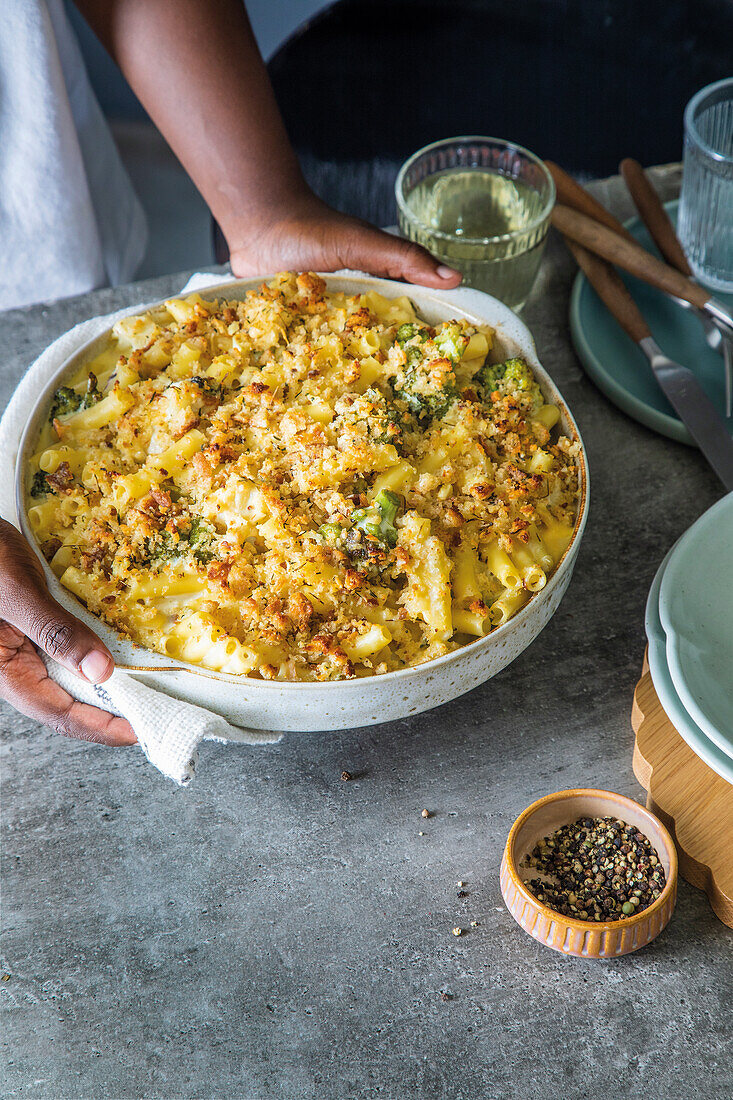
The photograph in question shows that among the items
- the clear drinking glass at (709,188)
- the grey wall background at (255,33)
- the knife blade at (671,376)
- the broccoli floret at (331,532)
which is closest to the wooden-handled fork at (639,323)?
the knife blade at (671,376)

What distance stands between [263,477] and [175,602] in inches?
6.7

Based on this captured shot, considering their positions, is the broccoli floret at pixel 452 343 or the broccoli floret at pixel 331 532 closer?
the broccoli floret at pixel 331 532

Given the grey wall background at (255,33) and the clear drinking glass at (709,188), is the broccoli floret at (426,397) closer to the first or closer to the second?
the clear drinking glass at (709,188)

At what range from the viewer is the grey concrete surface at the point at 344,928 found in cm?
94

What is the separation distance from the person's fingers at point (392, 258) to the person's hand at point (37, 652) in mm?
672

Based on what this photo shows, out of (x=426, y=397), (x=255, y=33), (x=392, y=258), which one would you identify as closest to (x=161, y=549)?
(x=426, y=397)

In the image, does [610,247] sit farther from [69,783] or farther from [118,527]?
[69,783]

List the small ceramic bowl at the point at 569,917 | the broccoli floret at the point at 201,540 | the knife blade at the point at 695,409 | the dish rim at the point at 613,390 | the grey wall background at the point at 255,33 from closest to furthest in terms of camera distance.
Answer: the small ceramic bowl at the point at 569,917, the broccoli floret at the point at 201,540, the knife blade at the point at 695,409, the dish rim at the point at 613,390, the grey wall background at the point at 255,33

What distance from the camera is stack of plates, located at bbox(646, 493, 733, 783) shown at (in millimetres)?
960

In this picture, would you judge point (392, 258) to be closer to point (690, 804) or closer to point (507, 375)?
point (507, 375)

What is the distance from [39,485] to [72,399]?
14cm

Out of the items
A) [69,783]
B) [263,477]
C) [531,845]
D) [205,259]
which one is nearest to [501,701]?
[531,845]

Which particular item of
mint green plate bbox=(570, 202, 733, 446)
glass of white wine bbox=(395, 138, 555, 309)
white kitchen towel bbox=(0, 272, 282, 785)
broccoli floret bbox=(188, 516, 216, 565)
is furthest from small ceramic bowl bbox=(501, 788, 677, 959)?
glass of white wine bbox=(395, 138, 555, 309)

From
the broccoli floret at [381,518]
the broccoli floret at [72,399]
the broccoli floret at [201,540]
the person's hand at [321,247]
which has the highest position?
the broccoli floret at [72,399]
